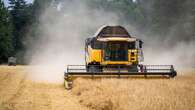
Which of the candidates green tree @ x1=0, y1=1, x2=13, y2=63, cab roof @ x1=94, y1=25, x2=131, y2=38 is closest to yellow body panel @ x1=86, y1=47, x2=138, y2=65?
cab roof @ x1=94, y1=25, x2=131, y2=38

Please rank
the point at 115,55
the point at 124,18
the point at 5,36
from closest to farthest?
the point at 115,55, the point at 5,36, the point at 124,18

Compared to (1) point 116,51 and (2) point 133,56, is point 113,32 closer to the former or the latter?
(1) point 116,51

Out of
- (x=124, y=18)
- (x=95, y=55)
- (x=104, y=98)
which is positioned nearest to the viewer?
(x=104, y=98)

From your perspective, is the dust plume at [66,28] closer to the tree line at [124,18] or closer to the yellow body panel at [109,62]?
the tree line at [124,18]

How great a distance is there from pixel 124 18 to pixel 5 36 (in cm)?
2071

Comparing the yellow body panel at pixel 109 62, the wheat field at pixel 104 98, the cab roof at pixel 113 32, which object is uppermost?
the cab roof at pixel 113 32

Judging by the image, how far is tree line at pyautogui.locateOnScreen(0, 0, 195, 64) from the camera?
6238 cm

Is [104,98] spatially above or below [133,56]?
below

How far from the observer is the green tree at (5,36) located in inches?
3145

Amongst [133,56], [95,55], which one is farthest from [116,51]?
[95,55]

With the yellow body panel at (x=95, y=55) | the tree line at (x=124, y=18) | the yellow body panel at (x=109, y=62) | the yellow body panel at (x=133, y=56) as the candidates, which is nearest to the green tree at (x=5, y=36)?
the tree line at (x=124, y=18)

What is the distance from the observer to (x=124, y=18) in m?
87.2

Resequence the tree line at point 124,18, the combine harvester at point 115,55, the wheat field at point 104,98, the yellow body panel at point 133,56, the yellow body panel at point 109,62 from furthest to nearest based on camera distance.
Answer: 1. the tree line at point 124,18
2. the yellow body panel at point 133,56
3. the yellow body panel at point 109,62
4. the combine harvester at point 115,55
5. the wheat field at point 104,98

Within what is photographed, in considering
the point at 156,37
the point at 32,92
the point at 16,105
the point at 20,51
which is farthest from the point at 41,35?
the point at 16,105
